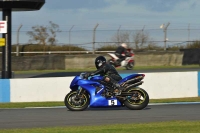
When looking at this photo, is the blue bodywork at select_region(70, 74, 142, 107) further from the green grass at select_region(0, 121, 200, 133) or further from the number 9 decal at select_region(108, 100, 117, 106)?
the green grass at select_region(0, 121, 200, 133)

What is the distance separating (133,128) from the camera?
29.7 ft

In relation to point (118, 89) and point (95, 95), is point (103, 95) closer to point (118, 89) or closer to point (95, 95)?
point (95, 95)

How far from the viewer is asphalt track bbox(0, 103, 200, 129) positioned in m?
10.1

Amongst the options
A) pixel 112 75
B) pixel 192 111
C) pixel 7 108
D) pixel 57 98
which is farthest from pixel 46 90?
pixel 192 111

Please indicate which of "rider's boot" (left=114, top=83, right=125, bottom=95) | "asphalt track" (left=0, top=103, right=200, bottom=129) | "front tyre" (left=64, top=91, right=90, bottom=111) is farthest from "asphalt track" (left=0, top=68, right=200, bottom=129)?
"rider's boot" (left=114, top=83, right=125, bottom=95)

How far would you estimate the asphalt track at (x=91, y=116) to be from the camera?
1019 cm

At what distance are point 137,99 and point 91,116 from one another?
4.69 feet

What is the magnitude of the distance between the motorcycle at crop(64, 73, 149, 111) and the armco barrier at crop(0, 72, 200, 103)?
4.10 m


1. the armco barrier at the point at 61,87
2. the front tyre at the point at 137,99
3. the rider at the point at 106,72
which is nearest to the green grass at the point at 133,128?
the front tyre at the point at 137,99

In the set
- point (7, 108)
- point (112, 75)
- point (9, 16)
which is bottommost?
point (7, 108)

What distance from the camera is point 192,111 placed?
11.8m

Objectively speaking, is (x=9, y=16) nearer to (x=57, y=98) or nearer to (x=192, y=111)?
(x=57, y=98)

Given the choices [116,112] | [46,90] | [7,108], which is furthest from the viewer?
[46,90]

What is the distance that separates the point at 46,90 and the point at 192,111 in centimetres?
592
